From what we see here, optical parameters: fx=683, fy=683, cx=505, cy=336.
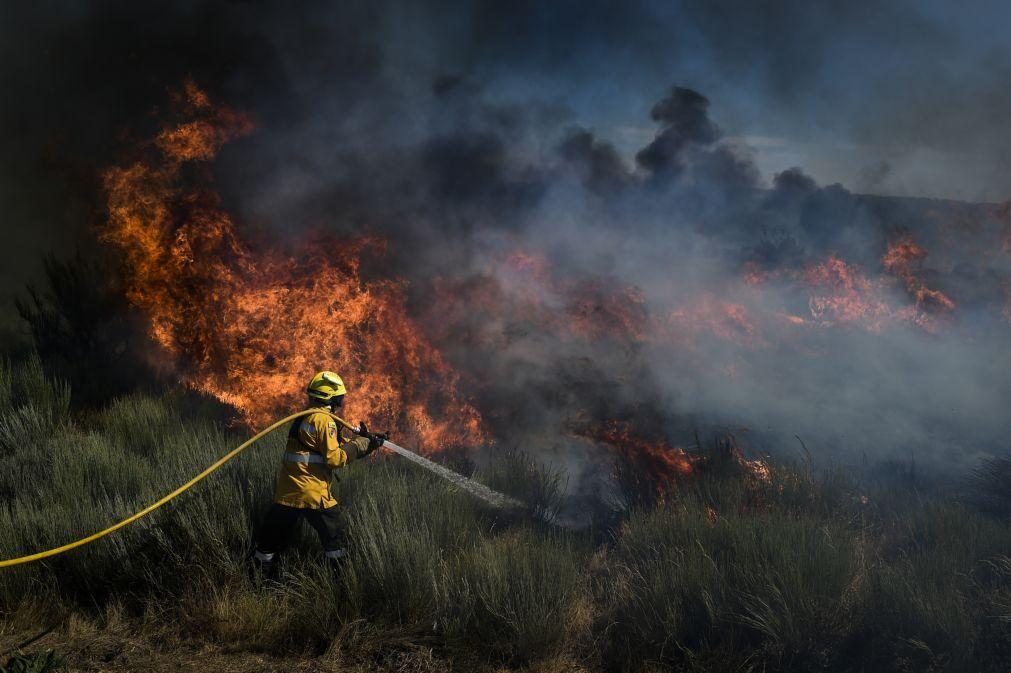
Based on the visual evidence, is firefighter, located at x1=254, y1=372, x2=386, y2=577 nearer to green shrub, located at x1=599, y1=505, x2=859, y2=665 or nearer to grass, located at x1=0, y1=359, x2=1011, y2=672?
grass, located at x1=0, y1=359, x2=1011, y2=672

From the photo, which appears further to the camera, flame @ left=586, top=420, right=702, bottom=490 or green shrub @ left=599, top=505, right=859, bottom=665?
flame @ left=586, top=420, right=702, bottom=490

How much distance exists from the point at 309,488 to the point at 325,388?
2.65 ft

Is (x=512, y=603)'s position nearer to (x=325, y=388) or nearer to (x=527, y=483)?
(x=325, y=388)

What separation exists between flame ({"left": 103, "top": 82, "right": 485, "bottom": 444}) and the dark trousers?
4.38 m

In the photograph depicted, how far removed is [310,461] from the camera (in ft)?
17.9

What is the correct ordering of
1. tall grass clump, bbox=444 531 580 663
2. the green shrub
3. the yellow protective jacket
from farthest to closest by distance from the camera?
the yellow protective jacket
tall grass clump, bbox=444 531 580 663
the green shrub

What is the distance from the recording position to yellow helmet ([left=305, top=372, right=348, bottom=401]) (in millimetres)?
5586

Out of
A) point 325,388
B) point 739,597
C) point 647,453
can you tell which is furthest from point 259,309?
point 739,597

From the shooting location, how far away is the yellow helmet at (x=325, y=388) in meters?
5.59

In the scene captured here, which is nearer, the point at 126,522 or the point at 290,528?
the point at 126,522

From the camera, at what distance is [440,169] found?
13414mm

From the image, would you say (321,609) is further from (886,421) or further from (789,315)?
(789,315)

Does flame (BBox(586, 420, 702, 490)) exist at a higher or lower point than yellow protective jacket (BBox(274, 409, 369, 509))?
lower

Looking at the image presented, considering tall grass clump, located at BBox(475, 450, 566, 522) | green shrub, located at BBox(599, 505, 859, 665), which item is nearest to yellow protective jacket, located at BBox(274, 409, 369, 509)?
green shrub, located at BBox(599, 505, 859, 665)
